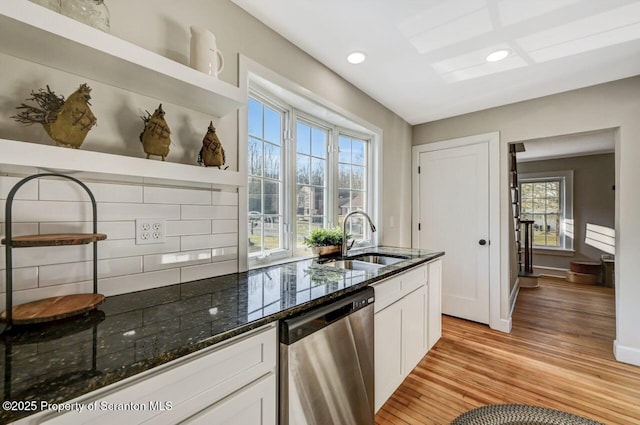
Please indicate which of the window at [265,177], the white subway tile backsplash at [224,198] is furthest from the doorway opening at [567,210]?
the white subway tile backsplash at [224,198]

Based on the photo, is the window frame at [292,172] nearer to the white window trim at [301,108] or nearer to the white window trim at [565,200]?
the white window trim at [301,108]

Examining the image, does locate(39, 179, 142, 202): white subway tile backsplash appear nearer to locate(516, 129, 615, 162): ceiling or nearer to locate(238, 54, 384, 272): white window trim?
locate(238, 54, 384, 272): white window trim

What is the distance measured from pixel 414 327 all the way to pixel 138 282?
1.84 metres

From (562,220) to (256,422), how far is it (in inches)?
274

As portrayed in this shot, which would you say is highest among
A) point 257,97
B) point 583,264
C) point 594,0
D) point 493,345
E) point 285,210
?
point 594,0

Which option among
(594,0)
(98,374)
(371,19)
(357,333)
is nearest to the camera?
(98,374)

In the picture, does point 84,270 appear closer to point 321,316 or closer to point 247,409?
point 247,409

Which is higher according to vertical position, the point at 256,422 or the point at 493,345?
the point at 256,422

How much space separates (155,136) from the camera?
113 cm

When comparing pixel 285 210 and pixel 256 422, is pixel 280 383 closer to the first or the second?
pixel 256 422

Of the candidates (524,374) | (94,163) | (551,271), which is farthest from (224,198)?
(551,271)

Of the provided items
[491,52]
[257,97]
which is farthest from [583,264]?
[257,97]

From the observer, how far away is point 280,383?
3.41ft

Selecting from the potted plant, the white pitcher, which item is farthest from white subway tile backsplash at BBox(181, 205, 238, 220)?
the potted plant
